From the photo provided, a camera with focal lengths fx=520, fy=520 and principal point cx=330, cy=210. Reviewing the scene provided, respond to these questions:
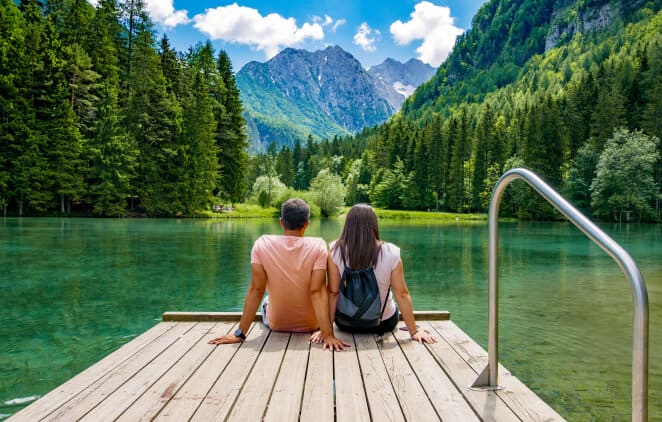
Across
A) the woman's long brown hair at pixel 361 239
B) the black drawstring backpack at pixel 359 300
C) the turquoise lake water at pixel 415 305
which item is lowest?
the turquoise lake water at pixel 415 305

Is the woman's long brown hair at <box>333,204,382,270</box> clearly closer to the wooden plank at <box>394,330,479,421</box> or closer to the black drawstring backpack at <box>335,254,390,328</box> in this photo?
the black drawstring backpack at <box>335,254,390,328</box>

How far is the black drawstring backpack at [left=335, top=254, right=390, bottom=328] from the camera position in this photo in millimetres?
4445

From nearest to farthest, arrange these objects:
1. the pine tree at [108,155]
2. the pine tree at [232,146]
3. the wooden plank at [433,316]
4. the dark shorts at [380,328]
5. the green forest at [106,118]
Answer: the dark shorts at [380,328] < the wooden plank at [433,316] < the green forest at [106,118] < the pine tree at [108,155] < the pine tree at [232,146]

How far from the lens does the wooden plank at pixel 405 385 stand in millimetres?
2967

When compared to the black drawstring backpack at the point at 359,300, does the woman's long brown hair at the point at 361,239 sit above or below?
above

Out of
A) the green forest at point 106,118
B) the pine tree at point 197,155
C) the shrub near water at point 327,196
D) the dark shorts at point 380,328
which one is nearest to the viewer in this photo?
the dark shorts at point 380,328

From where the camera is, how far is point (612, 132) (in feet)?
184

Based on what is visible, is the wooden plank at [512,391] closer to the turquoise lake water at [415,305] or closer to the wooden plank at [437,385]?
the wooden plank at [437,385]

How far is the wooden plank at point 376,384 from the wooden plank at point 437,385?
23 centimetres

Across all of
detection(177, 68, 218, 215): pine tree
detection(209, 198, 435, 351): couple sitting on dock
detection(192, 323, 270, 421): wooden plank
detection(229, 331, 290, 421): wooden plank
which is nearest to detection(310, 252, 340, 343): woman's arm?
detection(209, 198, 435, 351): couple sitting on dock

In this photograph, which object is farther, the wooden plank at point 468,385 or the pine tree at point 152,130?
the pine tree at point 152,130

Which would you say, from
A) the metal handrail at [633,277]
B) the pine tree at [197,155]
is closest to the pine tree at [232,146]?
the pine tree at [197,155]

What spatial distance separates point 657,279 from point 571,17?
503 ft

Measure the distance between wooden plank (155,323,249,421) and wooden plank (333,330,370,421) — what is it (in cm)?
83
